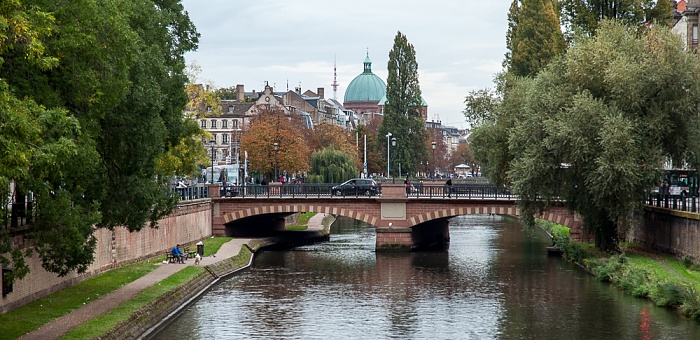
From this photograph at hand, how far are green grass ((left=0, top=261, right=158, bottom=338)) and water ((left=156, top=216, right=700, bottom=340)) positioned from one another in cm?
360

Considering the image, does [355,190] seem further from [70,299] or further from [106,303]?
[106,303]

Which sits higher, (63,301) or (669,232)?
(669,232)

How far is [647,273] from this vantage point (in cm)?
4544

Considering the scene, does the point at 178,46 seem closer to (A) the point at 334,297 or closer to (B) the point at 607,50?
(A) the point at 334,297

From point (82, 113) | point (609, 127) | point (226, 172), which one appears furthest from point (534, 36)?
point (82, 113)

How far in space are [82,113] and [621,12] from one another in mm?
42392

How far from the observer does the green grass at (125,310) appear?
99.2 ft

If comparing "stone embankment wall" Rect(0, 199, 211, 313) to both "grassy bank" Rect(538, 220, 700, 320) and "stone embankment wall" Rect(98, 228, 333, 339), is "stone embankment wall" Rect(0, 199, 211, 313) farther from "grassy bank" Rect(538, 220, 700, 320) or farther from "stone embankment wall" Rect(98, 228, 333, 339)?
"grassy bank" Rect(538, 220, 700, 320)

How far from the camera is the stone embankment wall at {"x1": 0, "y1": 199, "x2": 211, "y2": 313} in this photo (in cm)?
3644

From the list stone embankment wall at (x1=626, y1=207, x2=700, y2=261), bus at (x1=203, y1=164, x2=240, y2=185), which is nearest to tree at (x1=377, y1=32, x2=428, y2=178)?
bus at (x1=203, y1=164, x2=240, y2=185)

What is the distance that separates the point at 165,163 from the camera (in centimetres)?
6359

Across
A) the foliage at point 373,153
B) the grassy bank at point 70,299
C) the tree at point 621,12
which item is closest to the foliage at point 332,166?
the foliage at point 373,153

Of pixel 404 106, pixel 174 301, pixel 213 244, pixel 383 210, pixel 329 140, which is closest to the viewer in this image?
pixel 174 301

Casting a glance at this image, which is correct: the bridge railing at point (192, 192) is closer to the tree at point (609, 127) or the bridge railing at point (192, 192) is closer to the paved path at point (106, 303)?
the paved path at point (106, 303)
